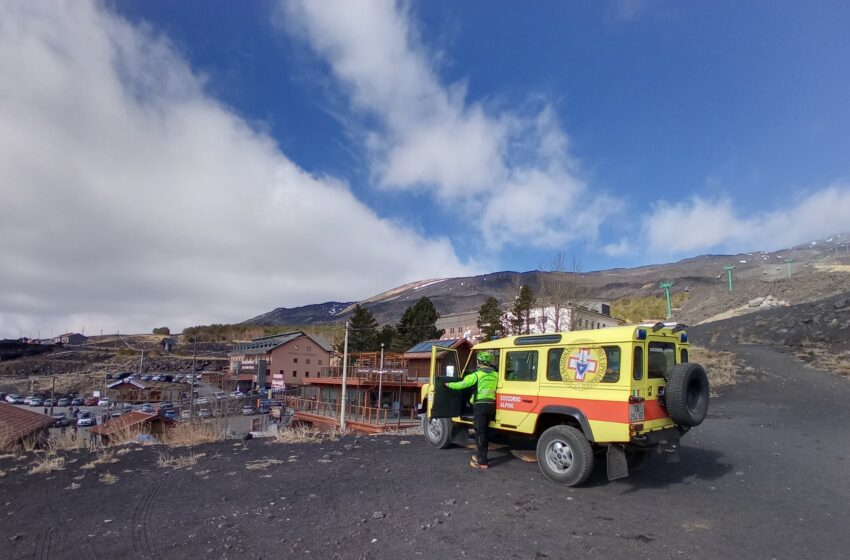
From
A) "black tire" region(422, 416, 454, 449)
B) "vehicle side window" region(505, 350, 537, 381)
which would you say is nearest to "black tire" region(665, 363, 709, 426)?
"vehicle side window" region(505, 350, 537, 381)

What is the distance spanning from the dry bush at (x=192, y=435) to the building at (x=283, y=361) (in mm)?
66924

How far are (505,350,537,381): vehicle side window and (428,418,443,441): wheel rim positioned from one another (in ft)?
7.34

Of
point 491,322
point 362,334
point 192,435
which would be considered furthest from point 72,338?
point 192,435

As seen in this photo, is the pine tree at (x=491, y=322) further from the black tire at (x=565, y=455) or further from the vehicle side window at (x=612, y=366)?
the vehicle side window at (x=612, y=366)

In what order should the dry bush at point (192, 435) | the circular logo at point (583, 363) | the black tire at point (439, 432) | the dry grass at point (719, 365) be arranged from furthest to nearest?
the dry grass at point (719, 365)
the dry bush at point (192, 435)
the black tire at point (439, 432)
the circular logo at point (583, 363)

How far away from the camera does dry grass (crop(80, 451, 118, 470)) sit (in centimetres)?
854

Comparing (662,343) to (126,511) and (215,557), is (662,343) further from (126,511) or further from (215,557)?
(126,511)

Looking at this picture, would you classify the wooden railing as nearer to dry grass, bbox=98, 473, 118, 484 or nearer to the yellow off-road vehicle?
dry grass, bbox=98, 473, 118, 484

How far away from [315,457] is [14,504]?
14.7ft

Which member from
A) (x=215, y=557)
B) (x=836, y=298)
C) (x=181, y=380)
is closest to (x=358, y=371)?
(x=215, y=557)

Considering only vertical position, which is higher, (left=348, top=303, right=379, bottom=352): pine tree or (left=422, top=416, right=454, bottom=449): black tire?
(left=348, top=303, right=379, bottom=352): pine tree

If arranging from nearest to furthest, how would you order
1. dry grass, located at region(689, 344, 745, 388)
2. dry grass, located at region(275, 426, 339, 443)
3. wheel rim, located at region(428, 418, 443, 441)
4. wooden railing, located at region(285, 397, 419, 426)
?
1. wheel rim, located at region(428, 418, 443, 441)
2. dry grass, located at region(275, 426, 339, 443)
3. dry grass, located at region(689, 344, 745, 388)
4. wooden railing, located at region(285, 397, 419, 426)

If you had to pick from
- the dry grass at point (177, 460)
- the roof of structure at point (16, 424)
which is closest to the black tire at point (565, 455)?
the dry grass at point (177, 460)

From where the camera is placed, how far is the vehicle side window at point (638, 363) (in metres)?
6.85
